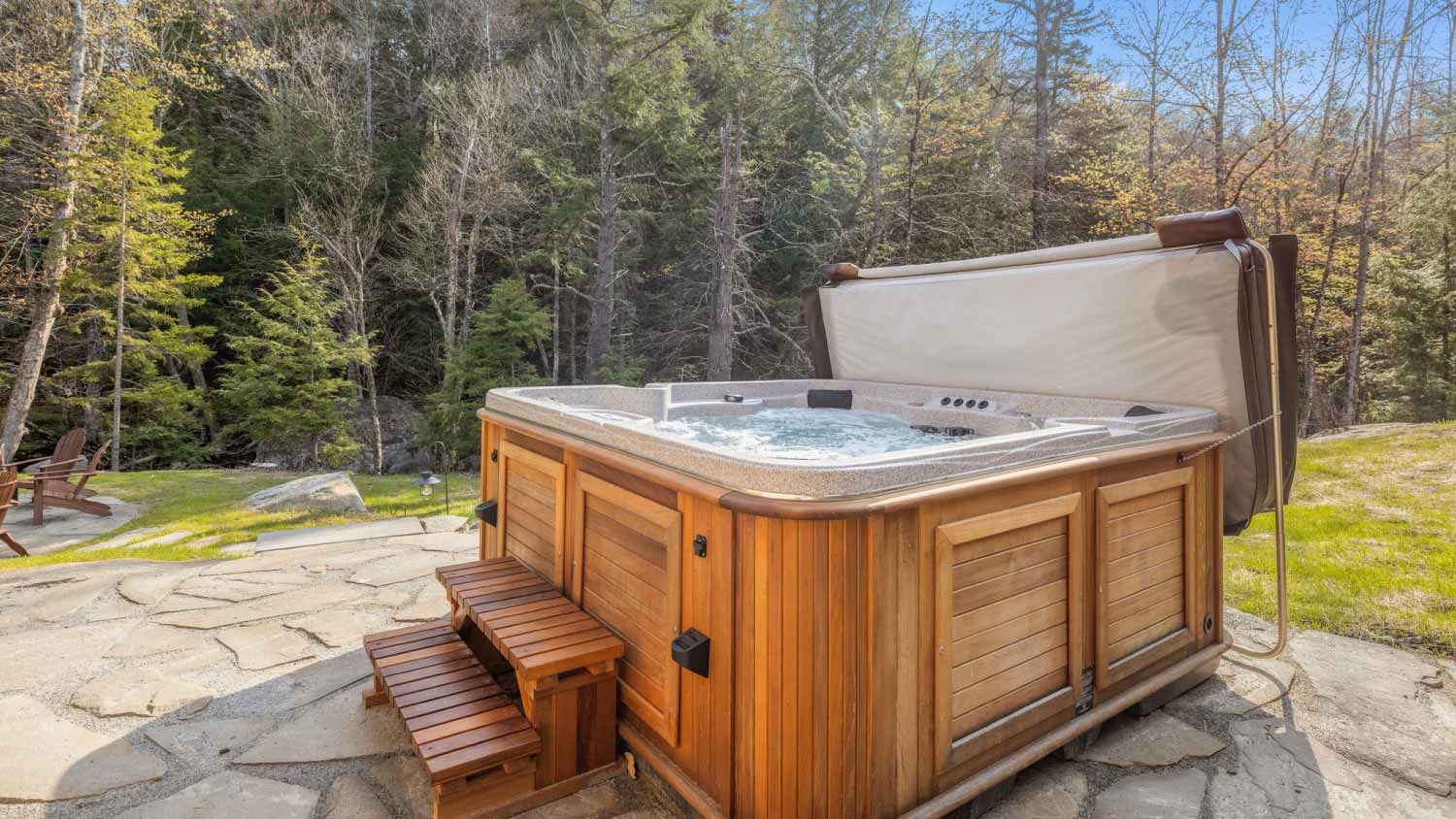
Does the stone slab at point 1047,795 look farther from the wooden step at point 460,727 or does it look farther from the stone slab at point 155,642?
the stone slab at point 155,642

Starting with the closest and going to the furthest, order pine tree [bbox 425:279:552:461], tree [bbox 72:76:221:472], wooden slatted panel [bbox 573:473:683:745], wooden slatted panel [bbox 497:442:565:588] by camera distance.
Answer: wooden slatted panel [bbox 573:473:683:745]
wooden slatted panel [bbox 497:442:565:588]
tree [bbox 72:76:221:472]
pine tree [bbox 425:279:552:461]

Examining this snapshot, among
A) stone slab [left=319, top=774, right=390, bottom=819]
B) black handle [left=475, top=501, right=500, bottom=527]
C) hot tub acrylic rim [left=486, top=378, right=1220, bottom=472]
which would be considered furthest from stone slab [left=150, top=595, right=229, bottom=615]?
stone slab [left=319, top=774, right=390, bottom=819]

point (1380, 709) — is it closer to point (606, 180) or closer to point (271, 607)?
point (271, 607)

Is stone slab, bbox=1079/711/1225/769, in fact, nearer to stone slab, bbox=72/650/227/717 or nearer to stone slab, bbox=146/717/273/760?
stone slab, bbox=146/717/273/760

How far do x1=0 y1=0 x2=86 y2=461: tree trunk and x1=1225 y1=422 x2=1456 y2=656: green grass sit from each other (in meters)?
11.0

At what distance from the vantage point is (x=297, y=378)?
361 inches

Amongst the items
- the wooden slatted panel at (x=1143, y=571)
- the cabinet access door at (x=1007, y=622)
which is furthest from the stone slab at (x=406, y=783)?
the wooden slatted panel at (x=1143, y=571)

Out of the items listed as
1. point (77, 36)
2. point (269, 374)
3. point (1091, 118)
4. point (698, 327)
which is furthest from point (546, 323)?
point (1091, 118)

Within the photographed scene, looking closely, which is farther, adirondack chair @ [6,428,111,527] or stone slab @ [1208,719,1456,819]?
adirondack chair @ [6,428,111,527]

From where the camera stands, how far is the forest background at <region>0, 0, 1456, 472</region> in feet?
24.2

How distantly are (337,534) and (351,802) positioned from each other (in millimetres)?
3132

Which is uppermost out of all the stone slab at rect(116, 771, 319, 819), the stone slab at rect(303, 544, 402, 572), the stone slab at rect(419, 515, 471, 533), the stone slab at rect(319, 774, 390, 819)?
the stone slab at rect(419, 515, 471, 533)

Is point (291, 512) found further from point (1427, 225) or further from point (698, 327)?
point (1427, 225)

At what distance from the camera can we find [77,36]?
7.33 m
